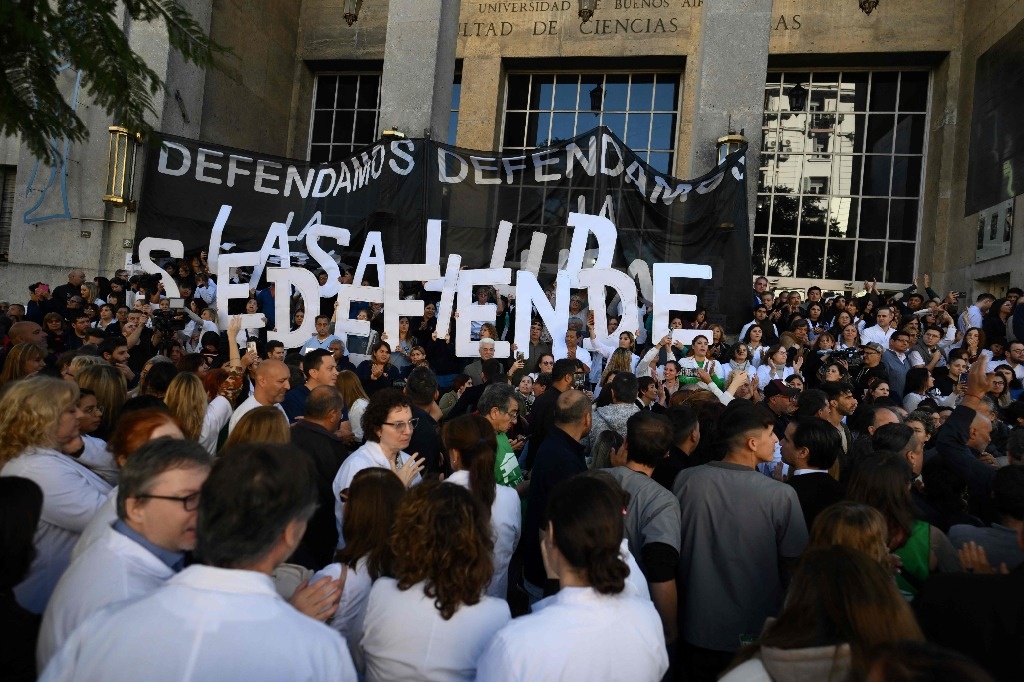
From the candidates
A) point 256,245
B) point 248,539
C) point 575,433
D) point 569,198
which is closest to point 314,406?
point 575,433

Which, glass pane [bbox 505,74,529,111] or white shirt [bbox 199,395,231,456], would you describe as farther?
glass pane [bbox 505,74,529,111]

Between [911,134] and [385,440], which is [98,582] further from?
[911,134]

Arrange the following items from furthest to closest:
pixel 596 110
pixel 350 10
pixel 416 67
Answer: pixel 596 110 → pixel 350 10 → pixel 416 67

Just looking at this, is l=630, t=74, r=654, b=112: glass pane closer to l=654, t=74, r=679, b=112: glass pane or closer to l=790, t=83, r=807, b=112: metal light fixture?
l=654, t=74, r=679, b=112: glass pane

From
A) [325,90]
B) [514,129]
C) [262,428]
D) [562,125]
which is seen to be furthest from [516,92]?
[262,428]

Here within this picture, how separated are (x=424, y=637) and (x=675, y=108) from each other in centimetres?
1770

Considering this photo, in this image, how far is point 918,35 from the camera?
16.6m

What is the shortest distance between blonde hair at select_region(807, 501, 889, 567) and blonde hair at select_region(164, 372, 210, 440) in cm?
336

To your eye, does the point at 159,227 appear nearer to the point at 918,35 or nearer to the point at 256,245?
the point at 256,245

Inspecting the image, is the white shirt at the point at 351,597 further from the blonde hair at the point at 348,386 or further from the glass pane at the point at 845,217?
the glass pane at the point at 845,217

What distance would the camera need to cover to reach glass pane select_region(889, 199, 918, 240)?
56.9ft

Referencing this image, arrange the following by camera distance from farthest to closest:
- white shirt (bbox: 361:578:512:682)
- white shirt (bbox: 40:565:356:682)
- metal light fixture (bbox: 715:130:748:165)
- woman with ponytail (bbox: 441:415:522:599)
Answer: metal light fixture (bbox: 715:130:748:165)
woman with ponytail (bbox: 441:415:522:599)
white shirt (bbox: 361:578:512:682)
white shirt (bbox: 40:565:356:682)

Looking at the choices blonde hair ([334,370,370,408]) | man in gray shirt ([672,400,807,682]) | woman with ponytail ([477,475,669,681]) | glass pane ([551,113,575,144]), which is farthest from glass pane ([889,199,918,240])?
woman with ponytail ([477,475,669,681])

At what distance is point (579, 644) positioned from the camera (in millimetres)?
2246
